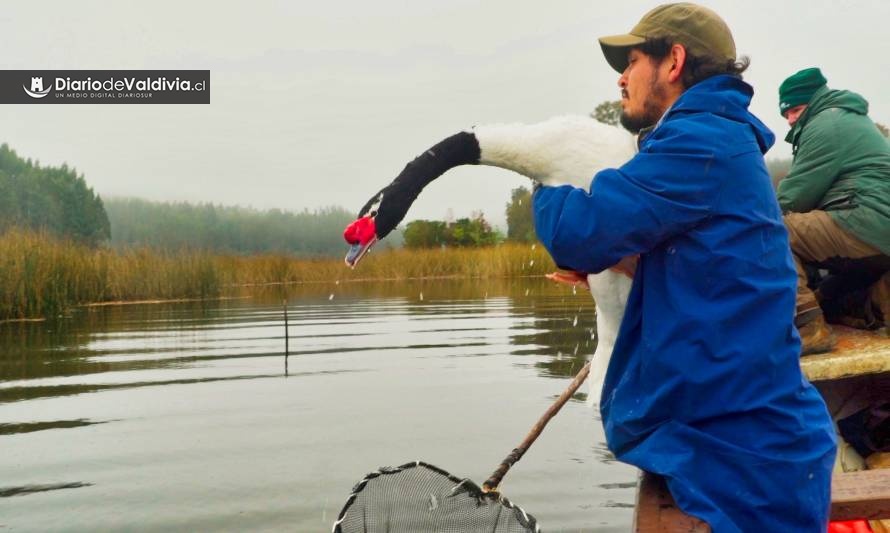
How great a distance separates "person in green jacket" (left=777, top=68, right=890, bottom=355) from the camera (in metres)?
5.54

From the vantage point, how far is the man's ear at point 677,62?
8.41 ft

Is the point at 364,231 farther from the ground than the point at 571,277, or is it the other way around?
the point at 364,231

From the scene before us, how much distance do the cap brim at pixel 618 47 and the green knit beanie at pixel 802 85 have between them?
12.4 ft

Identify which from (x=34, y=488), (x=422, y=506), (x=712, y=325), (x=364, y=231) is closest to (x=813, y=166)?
(x=422, y=506)

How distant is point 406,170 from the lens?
2.85 metres

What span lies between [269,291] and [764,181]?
37.0m

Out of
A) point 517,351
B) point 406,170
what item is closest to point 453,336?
point 517,351

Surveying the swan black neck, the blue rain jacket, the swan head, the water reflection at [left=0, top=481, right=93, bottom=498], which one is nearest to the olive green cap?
the blue rain jacket

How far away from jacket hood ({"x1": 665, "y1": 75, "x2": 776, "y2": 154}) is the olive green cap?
0.36 feet

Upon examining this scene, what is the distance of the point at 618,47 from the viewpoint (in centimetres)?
264

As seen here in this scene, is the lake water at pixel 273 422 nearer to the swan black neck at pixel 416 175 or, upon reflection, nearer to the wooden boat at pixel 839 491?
the wooden boat at pixel 839 491

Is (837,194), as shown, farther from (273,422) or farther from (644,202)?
(273,422)

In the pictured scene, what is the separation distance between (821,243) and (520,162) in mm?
3381

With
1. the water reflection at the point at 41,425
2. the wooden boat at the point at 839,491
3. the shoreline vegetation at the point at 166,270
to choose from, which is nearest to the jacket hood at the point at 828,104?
the wooden boat at the point at 839,491
